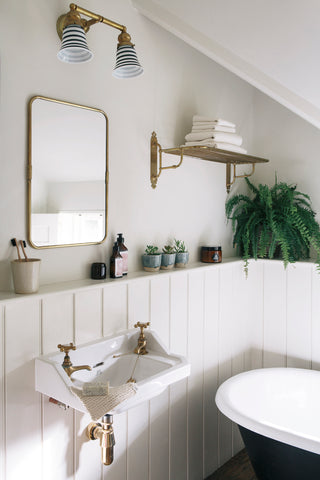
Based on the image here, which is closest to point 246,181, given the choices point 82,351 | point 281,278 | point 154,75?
point 281,278

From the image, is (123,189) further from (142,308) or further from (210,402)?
(210,402)

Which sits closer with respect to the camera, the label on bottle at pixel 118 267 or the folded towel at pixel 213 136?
the label on bottle at pixel 118 267

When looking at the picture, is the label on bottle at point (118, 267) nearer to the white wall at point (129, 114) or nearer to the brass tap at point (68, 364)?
the white wall at point (129, 114)

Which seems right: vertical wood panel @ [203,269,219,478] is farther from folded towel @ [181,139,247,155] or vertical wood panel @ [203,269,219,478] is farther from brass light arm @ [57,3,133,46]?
brass light arm @ [57,3,133,46]

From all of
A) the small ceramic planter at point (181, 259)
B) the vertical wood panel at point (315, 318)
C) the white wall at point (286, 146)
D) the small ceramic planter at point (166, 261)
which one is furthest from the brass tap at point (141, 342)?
the white wall at point (286, 146)

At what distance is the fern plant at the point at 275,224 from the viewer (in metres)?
2.61

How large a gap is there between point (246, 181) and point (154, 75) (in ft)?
3.54

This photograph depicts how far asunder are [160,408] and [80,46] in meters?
1.72

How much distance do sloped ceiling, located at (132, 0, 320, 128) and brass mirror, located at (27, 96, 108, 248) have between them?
61 centimetres

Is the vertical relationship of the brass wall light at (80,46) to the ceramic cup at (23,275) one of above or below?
above

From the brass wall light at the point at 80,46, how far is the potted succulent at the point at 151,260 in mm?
869

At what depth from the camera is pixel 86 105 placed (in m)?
1.91

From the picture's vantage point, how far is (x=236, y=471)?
2.55m

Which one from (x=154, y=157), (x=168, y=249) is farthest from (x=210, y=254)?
(x=154, y=157)
